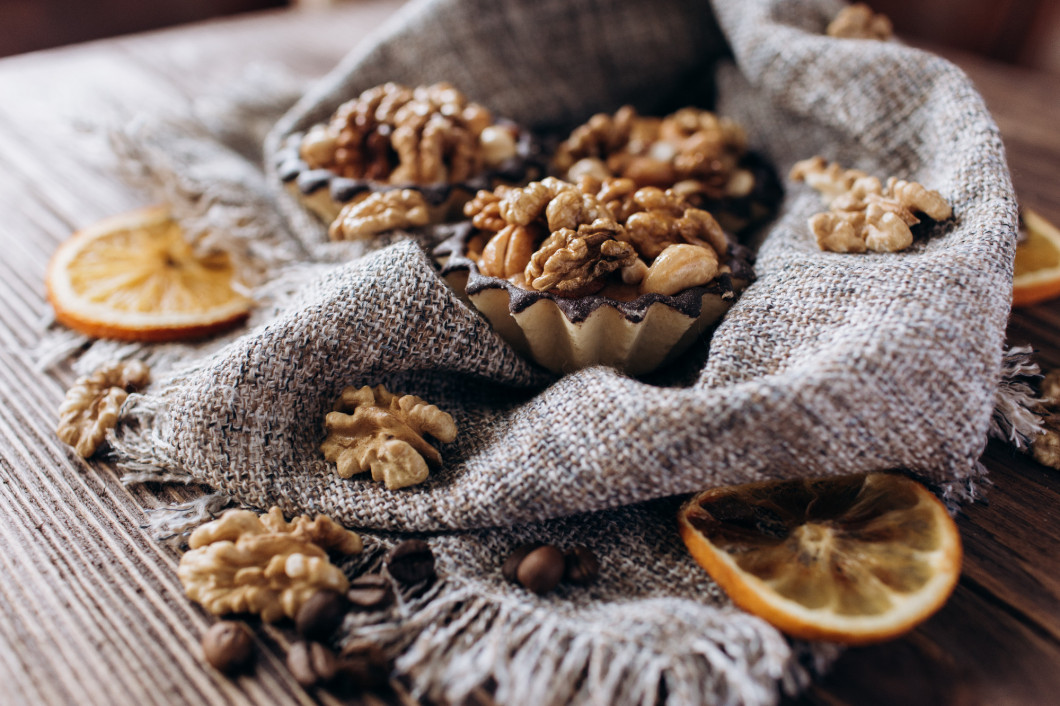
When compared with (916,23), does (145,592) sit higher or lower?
higher

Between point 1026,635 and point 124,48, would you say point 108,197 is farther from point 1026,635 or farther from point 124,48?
point 1026,635

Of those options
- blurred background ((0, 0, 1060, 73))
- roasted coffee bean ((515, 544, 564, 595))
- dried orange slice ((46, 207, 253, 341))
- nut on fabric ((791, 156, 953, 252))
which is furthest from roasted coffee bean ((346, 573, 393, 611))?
blurred background ((0, 0, 1060, 73))

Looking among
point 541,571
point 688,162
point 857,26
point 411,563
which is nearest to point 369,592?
point 411,563

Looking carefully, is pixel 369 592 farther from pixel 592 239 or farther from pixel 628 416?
pixel 592 239

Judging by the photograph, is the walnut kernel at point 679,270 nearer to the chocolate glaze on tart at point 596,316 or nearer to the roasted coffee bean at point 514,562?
the chocolate glaze on tart at point 596,316

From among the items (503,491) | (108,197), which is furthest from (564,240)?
(108,197)

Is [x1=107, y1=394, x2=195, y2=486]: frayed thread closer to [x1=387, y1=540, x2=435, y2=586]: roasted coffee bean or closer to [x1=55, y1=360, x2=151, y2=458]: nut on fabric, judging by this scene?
[x1=55, y1=360, x2=151, y2=458]: nut on fabric
